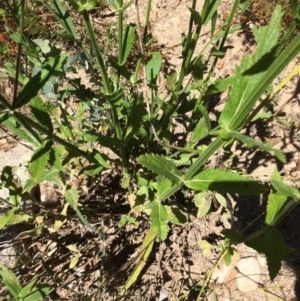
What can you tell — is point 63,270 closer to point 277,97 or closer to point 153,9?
point 277,97

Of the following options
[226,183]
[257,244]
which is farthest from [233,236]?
[226,183]

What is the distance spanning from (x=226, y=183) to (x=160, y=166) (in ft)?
0.69

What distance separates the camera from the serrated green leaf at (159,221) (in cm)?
146

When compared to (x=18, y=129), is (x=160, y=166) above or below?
below

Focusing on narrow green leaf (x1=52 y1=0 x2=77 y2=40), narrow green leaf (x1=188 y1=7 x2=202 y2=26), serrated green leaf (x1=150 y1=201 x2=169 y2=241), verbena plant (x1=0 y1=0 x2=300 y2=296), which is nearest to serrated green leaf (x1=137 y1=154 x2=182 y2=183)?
verbena plant (x1=0 y1=0 x2=300 y2=296)

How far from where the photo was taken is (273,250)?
1437mm

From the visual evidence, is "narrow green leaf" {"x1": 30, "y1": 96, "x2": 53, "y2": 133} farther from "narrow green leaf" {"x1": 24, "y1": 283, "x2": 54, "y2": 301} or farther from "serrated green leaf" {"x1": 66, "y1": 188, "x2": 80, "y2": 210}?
"narrow green leaf" {"x1": 24, "y1": 283, "x2": 54, "y2": 301}

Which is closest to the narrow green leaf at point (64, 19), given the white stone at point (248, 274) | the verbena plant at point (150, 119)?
the verbena plant at point (150, 119)

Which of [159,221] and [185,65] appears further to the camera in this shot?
[185,65]

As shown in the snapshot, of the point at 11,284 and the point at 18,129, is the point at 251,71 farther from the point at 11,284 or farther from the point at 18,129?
the point at 11,284

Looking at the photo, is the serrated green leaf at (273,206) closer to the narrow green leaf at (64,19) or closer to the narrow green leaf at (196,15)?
the narrow green leaf at (196,15)

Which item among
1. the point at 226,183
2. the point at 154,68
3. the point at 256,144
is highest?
the point at 154,68

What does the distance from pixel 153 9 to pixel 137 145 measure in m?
1.38

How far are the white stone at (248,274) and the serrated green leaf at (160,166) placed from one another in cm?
112
